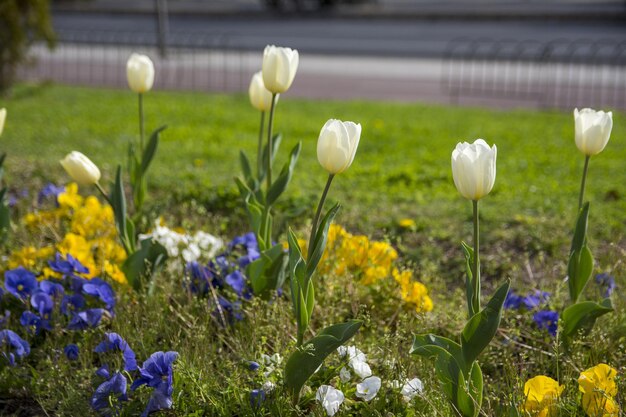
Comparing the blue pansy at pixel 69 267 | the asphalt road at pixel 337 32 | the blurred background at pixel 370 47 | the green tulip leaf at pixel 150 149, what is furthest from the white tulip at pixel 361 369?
the asphalt road at pixel 337 32

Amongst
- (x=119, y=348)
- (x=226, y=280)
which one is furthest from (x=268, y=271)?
(x=119, y=348)

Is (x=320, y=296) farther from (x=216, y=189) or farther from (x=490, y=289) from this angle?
(x=216, y=189)

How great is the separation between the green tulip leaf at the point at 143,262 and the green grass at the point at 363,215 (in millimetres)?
72

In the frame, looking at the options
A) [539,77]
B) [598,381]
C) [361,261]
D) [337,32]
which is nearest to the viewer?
[598,381]

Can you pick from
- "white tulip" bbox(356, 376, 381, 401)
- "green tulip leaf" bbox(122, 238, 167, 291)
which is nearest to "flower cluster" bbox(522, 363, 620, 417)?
"white tulip" bbox(356, 376, 381, 401)

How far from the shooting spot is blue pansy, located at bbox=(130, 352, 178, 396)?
2834mm

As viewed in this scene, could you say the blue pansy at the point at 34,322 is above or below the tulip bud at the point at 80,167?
below

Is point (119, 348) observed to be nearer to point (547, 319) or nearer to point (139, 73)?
→ point (139, 73)

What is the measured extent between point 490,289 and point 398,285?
87cm

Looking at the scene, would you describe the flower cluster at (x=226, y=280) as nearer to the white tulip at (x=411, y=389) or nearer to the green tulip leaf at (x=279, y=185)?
the green tulip leaf at (x=279, y=185)

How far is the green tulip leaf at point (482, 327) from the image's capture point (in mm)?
2535

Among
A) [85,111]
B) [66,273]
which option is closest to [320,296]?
[66,273]

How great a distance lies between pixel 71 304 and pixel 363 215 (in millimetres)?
2414

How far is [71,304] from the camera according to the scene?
3506 mm
